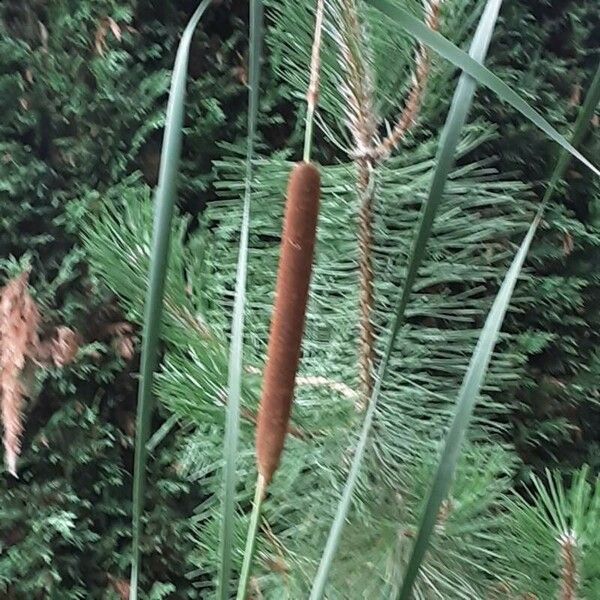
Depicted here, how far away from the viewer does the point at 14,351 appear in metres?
0.77

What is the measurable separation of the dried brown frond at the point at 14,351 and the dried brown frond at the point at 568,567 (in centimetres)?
49

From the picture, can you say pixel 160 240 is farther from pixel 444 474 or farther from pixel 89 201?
pixel 89 201

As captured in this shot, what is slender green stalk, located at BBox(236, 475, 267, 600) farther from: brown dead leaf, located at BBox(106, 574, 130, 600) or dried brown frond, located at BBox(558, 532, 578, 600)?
brown dead leaf, located at BBox(106, 574, 130, 600)

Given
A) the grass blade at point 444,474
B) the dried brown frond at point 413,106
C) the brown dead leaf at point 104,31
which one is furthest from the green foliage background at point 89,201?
the grass blade at point 444,474

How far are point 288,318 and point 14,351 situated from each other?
0.50 metres

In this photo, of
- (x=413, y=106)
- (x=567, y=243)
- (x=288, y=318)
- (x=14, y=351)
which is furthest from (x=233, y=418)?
(x=567, y=243)

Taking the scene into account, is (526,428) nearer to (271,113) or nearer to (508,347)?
(508,347)

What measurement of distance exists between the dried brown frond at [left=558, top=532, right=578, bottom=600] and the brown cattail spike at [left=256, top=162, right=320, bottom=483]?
0.26 m

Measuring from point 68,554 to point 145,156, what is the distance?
402 millimetres

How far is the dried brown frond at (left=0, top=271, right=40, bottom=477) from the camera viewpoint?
76 centimetres

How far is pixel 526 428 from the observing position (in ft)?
2.93

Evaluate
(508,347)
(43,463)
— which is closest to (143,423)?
Result: (43,463)

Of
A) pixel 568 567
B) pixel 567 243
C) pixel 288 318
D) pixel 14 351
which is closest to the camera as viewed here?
pixel 288 318

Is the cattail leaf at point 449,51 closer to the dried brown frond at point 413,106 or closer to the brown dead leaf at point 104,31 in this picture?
the dried brown frond at point 413,106
